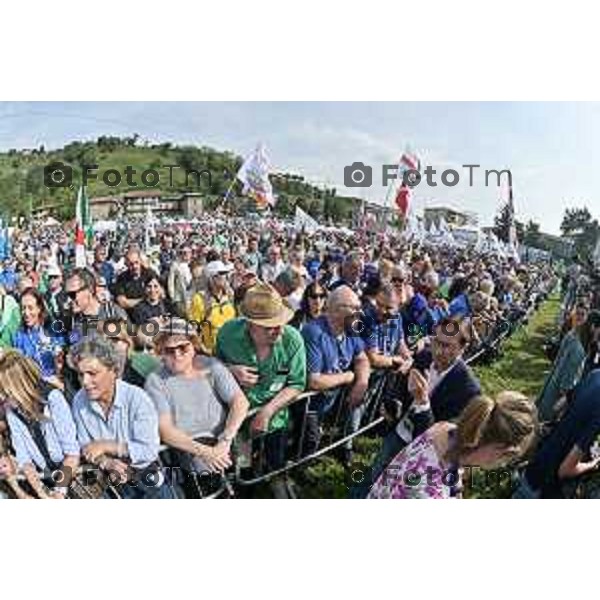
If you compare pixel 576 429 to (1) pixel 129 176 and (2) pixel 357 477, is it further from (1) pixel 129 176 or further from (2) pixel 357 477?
(1) pixel 129 176

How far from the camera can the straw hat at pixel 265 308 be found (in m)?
5.38

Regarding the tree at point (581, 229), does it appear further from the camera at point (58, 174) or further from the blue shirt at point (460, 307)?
the camera at point (58, 174)

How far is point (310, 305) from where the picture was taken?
546 centimetres

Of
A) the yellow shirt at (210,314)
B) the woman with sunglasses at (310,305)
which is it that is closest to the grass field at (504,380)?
the woman with sunglasses at (310,305)

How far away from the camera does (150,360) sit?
17.7 ft

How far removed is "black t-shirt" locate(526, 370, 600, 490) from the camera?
542 centimetres

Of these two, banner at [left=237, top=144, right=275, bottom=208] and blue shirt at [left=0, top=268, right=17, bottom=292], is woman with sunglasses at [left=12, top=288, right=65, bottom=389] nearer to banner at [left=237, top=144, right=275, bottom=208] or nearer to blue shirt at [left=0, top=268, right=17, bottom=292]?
blue shirt at [left=0, top=268, right=17, bottom=292]

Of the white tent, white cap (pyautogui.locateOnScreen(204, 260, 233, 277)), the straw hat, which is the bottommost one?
the straw hat

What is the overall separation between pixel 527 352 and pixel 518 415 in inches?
14.9

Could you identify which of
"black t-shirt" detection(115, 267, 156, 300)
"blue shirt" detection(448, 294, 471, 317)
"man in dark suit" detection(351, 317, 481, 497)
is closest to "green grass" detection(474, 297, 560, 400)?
"man in dark suit" detection(351, 317, 481, 497)

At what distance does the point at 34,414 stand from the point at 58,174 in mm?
1152

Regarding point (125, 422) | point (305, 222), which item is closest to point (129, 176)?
point (305, 222)

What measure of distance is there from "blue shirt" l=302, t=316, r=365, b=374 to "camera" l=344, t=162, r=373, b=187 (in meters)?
0.67
